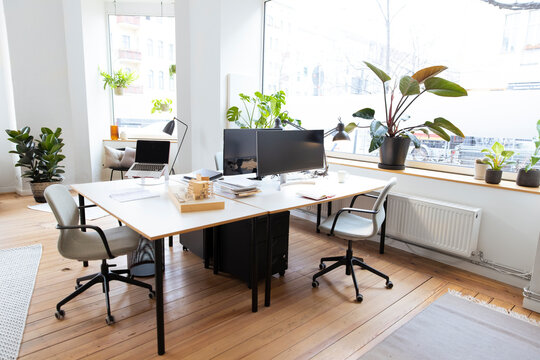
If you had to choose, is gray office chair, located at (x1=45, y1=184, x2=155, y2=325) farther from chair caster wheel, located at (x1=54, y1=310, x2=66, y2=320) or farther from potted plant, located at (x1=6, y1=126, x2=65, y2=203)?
potted plant, located at (x1=6, y1=126, x2=65, y2=203)

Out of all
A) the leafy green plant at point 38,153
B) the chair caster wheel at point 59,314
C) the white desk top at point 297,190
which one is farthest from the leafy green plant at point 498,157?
the leafy green plant at point 38,153

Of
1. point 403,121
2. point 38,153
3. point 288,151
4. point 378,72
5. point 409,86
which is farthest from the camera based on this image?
point 38,153

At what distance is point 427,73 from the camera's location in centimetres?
327

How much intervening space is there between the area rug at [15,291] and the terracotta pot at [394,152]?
344cm

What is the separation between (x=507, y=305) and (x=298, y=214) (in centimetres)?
263

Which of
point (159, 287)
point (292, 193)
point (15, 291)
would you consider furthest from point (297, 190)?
point (15, 291)

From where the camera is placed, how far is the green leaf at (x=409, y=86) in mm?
3230

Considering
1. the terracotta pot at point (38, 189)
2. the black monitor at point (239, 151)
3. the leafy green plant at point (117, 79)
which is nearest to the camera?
the black monitor at point (239, 151)

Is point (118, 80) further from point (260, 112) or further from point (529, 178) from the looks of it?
point (529, 178)

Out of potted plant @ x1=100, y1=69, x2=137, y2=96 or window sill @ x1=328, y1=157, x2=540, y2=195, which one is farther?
potted plant @ x1=100, y1=69, x2=137, y2=96

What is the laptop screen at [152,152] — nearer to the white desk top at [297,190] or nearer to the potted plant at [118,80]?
the white desk top at [297,190]

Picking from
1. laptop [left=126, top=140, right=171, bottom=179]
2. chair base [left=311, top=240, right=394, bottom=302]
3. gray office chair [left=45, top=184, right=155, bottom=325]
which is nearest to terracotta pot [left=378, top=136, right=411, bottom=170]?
chair base [left=311, top=240, right=394, bottom=302]

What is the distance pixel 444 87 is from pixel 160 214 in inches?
110

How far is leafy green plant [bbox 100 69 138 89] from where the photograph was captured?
590 cm
